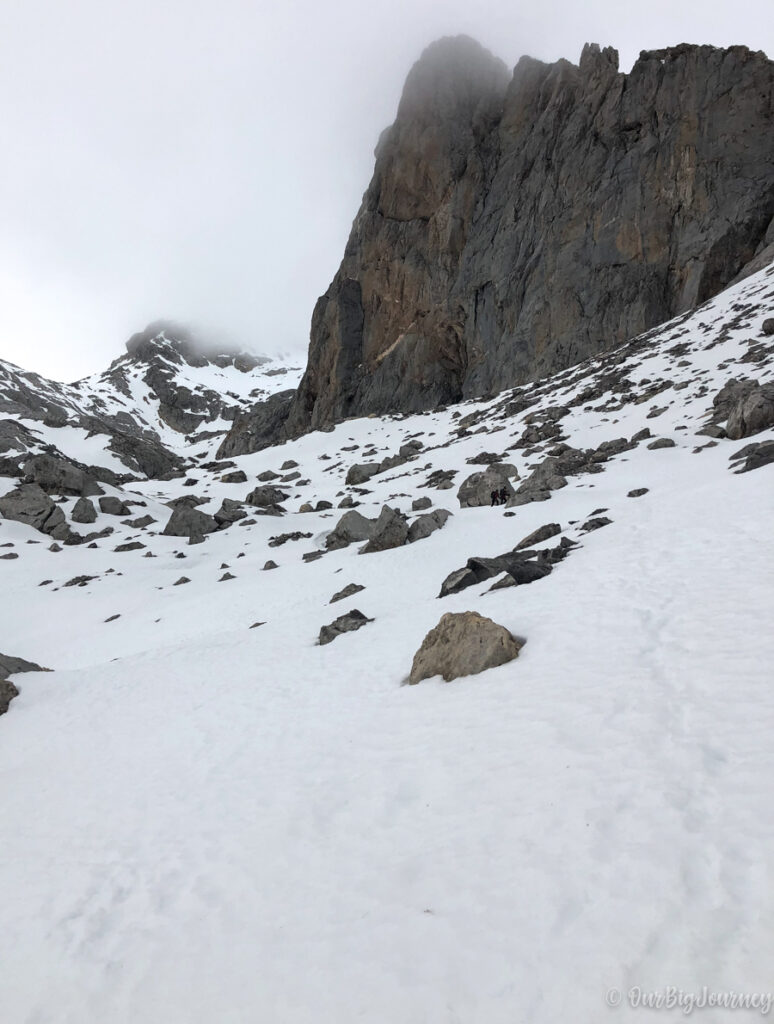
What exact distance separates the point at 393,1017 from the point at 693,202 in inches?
2738

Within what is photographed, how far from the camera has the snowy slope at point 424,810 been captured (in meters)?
3.18

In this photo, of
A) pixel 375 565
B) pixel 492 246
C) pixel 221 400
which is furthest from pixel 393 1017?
pixel 221 400

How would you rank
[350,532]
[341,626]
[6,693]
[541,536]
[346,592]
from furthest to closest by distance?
[350,532] < [346,592] < [541,536] < [341,626] < [6,693]

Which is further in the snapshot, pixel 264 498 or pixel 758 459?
pixel 264 498

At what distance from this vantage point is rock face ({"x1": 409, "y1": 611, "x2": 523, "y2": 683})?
7.92 meters

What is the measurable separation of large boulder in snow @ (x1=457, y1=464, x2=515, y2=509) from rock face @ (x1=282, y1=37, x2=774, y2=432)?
4012 cm

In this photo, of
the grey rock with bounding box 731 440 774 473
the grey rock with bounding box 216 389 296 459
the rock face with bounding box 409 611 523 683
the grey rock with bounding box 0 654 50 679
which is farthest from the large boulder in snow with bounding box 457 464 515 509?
the grey rock with bounding box 216 389 296 459

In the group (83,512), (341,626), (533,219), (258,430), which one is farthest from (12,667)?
(258,430)

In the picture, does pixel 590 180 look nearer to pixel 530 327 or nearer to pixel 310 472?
pixel 530 327

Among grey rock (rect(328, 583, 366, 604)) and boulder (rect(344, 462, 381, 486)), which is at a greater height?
boulder (rect(344, 462, 381, 486))

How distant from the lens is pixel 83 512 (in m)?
34.0

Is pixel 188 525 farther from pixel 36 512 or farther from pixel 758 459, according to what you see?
pixel 758 459
